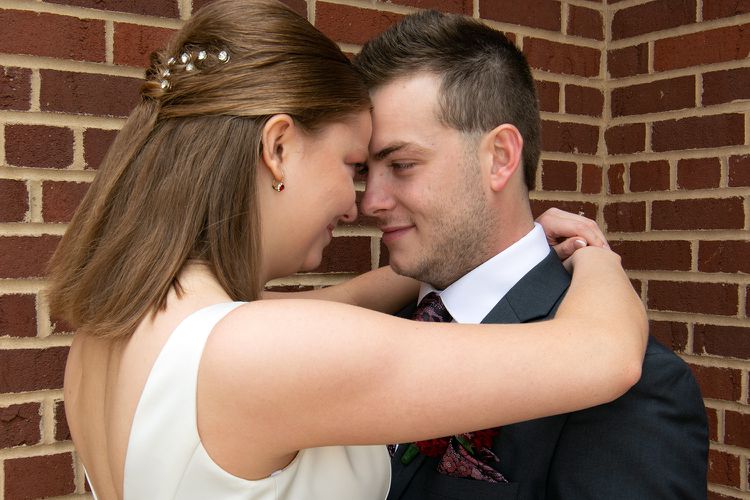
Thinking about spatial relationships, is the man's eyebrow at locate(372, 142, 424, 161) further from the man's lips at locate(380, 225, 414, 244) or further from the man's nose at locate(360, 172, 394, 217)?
the man's lips at locate(380, 225, 414, 244)

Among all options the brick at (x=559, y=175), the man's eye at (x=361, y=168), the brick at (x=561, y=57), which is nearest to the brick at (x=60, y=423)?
the man's eye at (x=361, y=168)

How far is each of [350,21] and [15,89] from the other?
3.36 feet

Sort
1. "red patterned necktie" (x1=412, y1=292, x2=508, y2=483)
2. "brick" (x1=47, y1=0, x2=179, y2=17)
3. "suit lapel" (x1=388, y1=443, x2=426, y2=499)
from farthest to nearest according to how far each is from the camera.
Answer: "brick" (x1=47, y1=0, x2=179, y2=17), "suit lapel" (x1=388, y1=443, x2=426, y2=499), "red patterned necktie" (x1=412, y1=292, x2=508, y2=483)

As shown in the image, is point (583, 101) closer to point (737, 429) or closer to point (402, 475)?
point (737, 429)

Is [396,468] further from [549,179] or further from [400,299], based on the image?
[549,179]

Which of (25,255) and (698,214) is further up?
(698,214)

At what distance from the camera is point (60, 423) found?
7.17 ft

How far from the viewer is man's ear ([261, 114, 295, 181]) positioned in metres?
1.64

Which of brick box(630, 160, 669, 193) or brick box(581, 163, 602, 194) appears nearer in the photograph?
brick box(630, 160, 669, 193)

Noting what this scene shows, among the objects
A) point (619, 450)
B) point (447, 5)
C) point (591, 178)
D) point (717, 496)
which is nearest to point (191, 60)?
point (619, 450)

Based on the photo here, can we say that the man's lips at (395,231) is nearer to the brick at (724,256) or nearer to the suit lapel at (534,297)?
the suit lapel at (534,297)

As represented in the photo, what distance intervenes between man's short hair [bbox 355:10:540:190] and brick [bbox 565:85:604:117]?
2.67 feet

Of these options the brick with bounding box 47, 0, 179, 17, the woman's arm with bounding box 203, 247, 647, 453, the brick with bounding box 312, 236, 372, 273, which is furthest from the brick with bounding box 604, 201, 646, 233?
the brick with bounding box 47, 0, 179, 17

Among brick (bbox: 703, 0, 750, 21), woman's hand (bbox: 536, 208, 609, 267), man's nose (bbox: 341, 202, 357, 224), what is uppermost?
brick (bbox: 703, 0, 750, 21)
